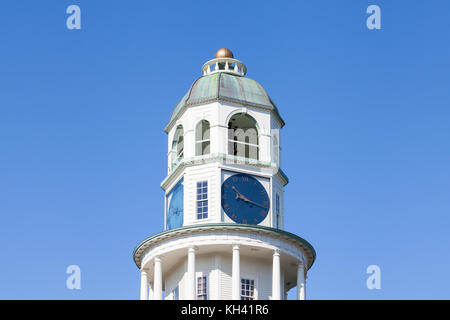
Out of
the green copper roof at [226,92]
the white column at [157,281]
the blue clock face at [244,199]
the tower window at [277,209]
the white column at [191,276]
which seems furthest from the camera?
the green copper roof at [226,92]

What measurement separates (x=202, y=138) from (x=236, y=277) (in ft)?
41.0

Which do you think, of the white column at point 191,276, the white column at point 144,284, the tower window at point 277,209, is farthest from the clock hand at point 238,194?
the white column at point 144,284

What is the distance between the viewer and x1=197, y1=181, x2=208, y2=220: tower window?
251ft

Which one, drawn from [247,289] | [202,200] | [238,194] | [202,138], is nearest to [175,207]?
[202,200]

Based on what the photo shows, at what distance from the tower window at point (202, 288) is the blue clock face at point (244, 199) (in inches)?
184

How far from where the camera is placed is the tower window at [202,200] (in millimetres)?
76500

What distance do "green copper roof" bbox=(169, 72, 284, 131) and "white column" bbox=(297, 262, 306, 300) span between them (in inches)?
490

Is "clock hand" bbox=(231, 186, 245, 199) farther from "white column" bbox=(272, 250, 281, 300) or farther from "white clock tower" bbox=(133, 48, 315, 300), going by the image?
"white column" bbox=(272, 250, 281, 300)

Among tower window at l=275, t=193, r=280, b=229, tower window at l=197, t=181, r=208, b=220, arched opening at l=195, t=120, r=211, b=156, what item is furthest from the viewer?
arched opening at l=195, t=120, r=211, b=156

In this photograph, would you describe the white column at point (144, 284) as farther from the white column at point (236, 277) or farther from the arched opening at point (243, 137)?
the arched opening at point (243, 137)

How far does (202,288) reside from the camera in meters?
74.4

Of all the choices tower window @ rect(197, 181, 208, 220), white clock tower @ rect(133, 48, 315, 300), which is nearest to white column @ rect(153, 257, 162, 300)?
white clock tower @ rect(133, 48, 315, 300)
